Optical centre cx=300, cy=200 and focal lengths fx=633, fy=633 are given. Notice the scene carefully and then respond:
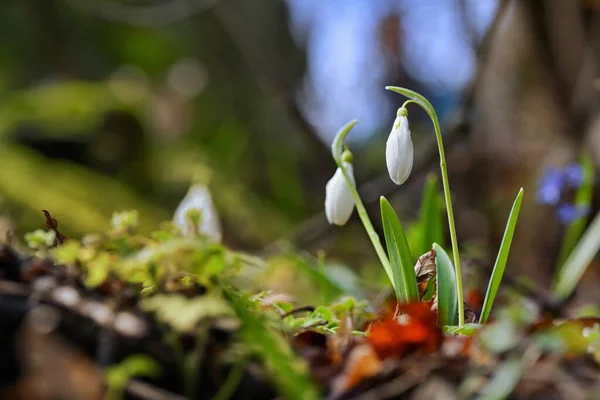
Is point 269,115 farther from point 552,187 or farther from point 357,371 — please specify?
point 357,371

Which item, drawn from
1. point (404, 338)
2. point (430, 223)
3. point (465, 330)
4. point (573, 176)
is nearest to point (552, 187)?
point (573, 176)

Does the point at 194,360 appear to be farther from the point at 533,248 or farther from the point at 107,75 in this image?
the point at 107,75

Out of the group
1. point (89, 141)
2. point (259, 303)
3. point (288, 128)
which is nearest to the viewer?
point (259, 303)

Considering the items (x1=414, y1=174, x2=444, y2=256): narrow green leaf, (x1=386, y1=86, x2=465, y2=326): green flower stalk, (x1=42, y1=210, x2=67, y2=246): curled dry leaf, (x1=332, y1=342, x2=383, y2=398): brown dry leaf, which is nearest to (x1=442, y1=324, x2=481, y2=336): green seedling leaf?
(x1=386, y1=86, x2=465, y2=326): green flower stalk

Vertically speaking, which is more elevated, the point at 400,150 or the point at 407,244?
the point at 400,150

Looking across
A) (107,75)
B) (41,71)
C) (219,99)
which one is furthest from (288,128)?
(41,71)

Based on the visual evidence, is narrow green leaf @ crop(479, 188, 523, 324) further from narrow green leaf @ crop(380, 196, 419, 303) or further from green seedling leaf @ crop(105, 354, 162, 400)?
green seedling leaf @ crop(105, 354, 162, 400)
